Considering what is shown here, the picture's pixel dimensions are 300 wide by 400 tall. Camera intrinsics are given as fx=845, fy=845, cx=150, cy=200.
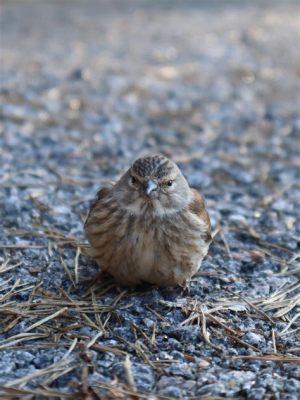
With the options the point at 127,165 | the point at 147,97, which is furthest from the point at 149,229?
the point at 147,97

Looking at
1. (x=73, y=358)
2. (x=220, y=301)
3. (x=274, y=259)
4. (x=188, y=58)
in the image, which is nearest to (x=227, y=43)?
(x=188, y=58)

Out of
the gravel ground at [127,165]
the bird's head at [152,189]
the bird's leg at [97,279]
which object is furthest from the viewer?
the bird's leg at [97,279]

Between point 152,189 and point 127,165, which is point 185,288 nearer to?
point 152,189

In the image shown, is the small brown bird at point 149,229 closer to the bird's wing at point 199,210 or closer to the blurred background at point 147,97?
the bird's wing at point 199,210

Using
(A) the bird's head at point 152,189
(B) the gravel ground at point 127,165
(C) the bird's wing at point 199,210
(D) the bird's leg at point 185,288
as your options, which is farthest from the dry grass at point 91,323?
(A) the bird's head at point 152,189

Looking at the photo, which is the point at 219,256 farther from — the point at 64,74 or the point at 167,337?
the point at 64,74

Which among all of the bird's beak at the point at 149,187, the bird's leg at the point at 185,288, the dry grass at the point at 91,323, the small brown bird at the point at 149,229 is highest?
the bird's beak at the point at 149,187

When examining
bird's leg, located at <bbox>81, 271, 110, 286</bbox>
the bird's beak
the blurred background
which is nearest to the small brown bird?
the bird's beak
